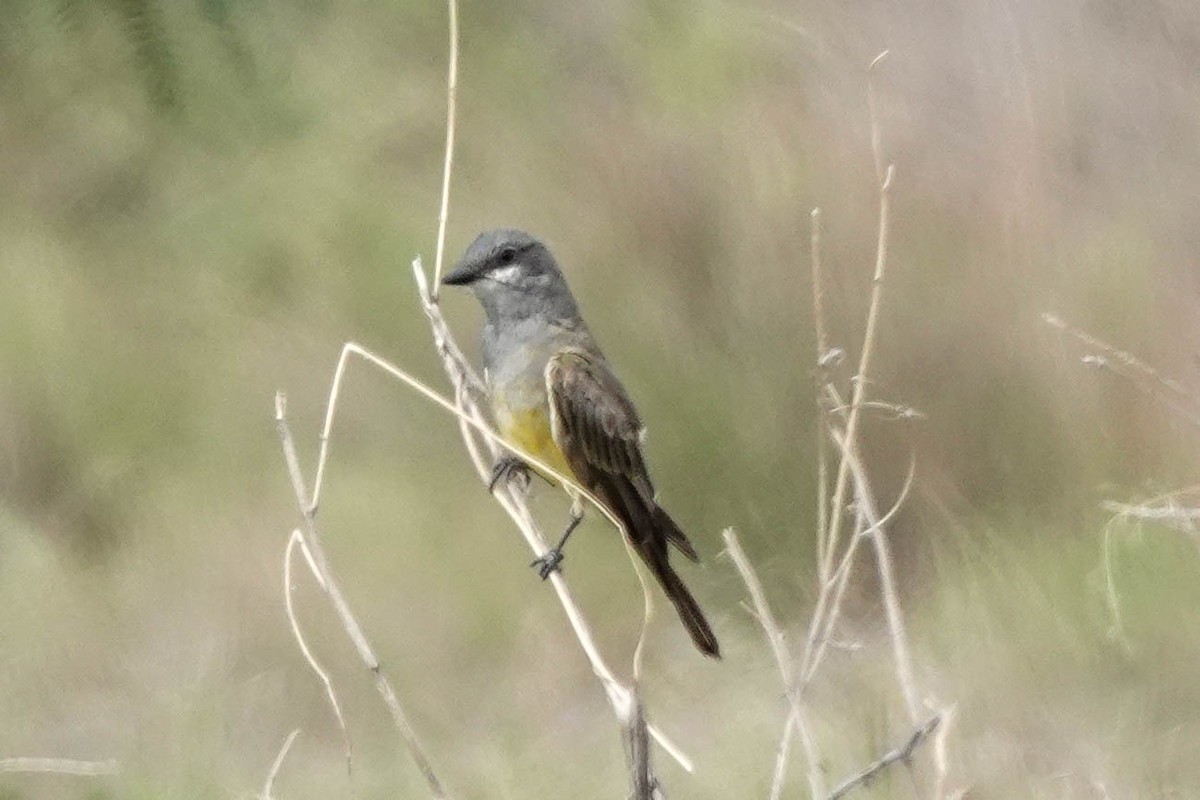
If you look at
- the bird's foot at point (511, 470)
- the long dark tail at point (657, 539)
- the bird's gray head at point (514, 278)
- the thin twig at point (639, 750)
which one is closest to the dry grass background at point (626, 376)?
the long dark tail at point (657, 539)

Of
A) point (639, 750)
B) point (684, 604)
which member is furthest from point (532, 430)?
point (639, 750)

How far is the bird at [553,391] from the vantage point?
2.82 m

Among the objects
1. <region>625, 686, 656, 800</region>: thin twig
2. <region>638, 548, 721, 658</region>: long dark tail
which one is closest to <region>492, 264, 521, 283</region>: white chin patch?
<region>638, 548, 721, 658</region>: long dark tail

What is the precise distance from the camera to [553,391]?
2.87 m

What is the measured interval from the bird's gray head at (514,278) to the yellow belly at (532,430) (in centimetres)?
18

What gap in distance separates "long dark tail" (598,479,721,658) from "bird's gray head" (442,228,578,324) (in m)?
0.35

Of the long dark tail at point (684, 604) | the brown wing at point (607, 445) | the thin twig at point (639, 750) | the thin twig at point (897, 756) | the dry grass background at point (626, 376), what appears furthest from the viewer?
the dry grass background at point (626, 376)

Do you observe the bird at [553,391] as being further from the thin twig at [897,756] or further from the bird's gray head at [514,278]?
the thin twig at [897,756]

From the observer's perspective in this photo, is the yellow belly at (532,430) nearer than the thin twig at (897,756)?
No

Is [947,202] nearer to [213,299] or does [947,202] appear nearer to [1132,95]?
[1132,95]

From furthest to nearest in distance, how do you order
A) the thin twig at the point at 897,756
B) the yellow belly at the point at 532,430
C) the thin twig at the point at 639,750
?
1. the yellow belly at the point at 532,430
2. the thin twig at the point at 897,756
3. the thin twig at the point at 639,750

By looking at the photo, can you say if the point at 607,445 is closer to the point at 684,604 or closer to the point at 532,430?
the point at 532,430

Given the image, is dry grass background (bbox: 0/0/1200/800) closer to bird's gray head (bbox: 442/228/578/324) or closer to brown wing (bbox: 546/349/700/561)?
brown wing (bbox: 546/349/700/561)

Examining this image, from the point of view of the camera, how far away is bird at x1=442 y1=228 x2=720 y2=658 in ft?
9.25
